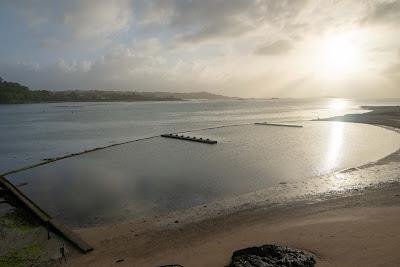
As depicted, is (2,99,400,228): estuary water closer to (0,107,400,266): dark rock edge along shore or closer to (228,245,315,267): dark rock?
(0,107,400,266): dark rock edge along shore

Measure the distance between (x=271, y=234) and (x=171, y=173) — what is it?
1455 centimetres

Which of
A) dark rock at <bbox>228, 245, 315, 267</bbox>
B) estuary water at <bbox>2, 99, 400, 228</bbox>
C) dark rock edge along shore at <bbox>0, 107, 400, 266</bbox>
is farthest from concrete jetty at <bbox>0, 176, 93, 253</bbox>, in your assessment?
dark rock at <bbox>228, 245, 315, 267</bbox>

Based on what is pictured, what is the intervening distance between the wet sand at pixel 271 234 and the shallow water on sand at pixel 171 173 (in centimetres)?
283

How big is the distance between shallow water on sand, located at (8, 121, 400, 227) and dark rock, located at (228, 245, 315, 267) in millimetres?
8155

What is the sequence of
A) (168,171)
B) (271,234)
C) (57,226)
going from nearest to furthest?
(271,234), (57,226), (168,171)

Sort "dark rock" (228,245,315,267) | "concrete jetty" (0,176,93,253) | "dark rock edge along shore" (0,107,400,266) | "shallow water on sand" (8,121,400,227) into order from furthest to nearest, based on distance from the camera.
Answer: "shallow water on sand" (8,121,400,227)
"concrete jetty" (0,176,93,253)
"dark rock edge along shore" (0,107,400,266)
"dark rock" (228,245,315,267)

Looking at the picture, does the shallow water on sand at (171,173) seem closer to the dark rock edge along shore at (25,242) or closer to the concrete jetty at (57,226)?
the concrete jetty at (57,226)

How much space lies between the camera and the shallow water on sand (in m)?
20.3

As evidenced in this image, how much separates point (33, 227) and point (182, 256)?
886 cm

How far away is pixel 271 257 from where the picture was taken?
446 inches

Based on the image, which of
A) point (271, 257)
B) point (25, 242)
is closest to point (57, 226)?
point (25, 242)

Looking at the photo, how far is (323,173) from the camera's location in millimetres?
26328

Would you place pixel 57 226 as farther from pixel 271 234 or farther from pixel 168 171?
pixel 168 171

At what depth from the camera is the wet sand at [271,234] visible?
1246 cm
